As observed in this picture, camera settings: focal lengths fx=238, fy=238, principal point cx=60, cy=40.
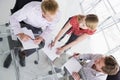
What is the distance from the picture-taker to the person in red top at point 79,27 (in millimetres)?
2029

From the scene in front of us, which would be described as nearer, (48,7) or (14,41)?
(48,7)

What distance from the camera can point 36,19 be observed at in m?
1.96

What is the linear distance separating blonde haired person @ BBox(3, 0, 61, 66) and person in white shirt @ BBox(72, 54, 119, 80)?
1.17ft

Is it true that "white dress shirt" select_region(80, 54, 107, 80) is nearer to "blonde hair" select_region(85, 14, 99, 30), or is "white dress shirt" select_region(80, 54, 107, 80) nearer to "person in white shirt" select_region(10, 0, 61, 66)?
"blonde hair" select_region(85, 14, 99, 30)

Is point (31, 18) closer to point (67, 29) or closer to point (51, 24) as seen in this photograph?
point (51, 24)

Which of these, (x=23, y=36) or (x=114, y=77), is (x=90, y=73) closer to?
(x=114, y=77)

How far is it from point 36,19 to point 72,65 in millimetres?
478

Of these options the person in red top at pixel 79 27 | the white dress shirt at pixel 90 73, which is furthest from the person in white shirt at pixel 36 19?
the white dress shirt at pixel 90 73

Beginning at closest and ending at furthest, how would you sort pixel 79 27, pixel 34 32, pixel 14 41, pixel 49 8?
pixel 49 8
pixel 14 41
pixel 34 32
pixel 79 27

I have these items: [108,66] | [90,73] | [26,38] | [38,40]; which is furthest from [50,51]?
[108,66]

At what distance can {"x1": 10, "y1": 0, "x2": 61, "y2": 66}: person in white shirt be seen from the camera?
1772 mm

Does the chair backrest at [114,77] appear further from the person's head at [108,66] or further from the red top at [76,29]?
the red top at [76,29]

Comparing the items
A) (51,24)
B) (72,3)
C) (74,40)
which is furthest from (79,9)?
(51,24)

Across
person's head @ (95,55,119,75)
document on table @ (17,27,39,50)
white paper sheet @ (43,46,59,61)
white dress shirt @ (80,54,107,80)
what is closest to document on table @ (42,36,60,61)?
white paper sheet @ (43,46,59,61)
